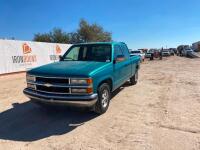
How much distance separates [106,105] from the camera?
6.14 metres

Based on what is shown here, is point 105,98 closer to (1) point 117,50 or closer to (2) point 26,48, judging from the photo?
(1) point 117,50

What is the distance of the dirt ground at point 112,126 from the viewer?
4.27m

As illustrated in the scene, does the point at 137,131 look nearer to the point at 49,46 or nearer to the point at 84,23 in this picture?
the point at 49,46

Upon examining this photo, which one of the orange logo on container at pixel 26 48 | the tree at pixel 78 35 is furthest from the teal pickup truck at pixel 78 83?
the tree at pixel 78 35

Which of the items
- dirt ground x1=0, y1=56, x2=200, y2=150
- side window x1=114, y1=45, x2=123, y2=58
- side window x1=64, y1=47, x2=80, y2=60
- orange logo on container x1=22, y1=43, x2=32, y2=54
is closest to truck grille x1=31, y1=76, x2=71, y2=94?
dirt ground x1=0, y1=56, x2=200, y2=150

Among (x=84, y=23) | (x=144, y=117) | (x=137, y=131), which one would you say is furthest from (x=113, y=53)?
(x=84, y=23)

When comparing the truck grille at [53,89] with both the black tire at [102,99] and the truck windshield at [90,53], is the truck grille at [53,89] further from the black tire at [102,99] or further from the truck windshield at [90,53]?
the truck windshield at [90,53]

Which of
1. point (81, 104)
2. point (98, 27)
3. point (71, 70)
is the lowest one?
point (81, 104)

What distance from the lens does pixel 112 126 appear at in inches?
202

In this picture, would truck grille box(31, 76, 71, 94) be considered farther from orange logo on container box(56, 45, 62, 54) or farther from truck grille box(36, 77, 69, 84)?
orange logo on container box(56, 45, 62, 54)

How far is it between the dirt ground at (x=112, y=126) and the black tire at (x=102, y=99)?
0.64 feet

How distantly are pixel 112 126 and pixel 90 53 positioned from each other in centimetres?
272

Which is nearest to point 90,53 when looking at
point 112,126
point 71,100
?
point 71,100

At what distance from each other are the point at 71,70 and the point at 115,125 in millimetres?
1686
